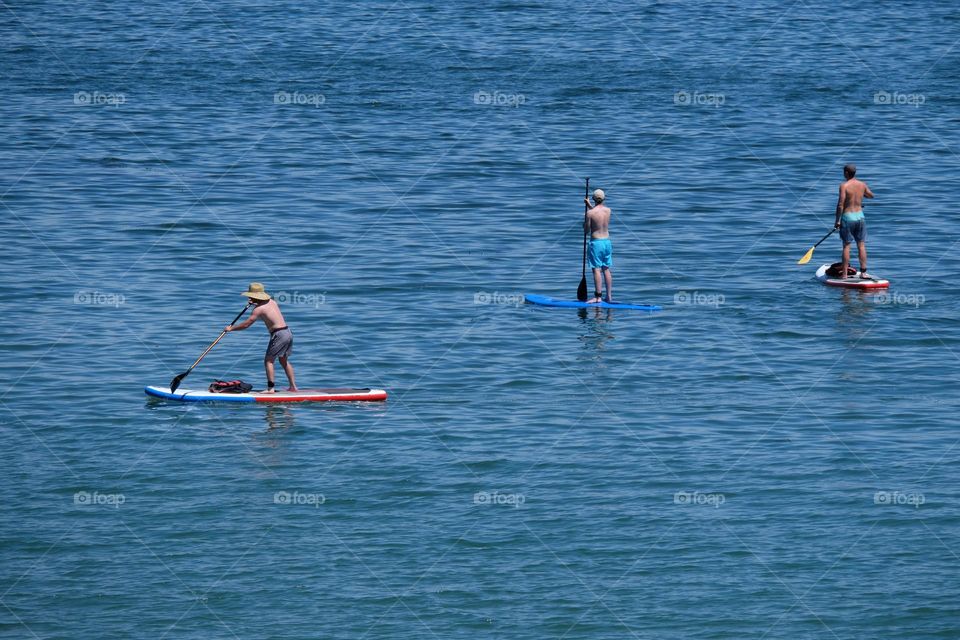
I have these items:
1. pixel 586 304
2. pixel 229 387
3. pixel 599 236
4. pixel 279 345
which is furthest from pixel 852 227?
pixel 229 387

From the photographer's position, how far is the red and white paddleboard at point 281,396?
2003 cm

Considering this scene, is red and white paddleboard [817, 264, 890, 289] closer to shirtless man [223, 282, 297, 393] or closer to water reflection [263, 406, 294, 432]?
shirtless man [223, 282, 297, 393]

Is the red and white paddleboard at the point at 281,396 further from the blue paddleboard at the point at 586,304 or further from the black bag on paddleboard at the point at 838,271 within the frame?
the black bag on paddleboard at the point at 838,271

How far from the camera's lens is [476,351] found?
22.5 metres

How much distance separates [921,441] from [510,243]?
1140cm

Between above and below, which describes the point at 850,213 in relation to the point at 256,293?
above

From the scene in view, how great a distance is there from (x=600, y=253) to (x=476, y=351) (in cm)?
302

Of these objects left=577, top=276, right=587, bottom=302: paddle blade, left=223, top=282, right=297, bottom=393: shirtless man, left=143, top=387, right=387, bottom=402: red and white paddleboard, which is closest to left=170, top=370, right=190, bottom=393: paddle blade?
left=143, top=387, right=387, bottom=402: red and white paddleboard

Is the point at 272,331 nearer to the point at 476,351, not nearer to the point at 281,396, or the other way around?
the point at 281,396

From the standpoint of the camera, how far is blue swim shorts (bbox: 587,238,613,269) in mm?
24281

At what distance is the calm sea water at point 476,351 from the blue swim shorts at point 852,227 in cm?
104

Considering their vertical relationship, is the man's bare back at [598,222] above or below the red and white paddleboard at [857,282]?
above

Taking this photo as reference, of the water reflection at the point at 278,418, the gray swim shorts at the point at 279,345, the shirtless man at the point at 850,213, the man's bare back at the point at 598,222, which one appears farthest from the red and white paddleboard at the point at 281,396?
the shirtless man at the point at 850,213

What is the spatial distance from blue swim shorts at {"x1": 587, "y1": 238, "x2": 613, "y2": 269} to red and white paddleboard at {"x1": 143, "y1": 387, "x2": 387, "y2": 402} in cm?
545
